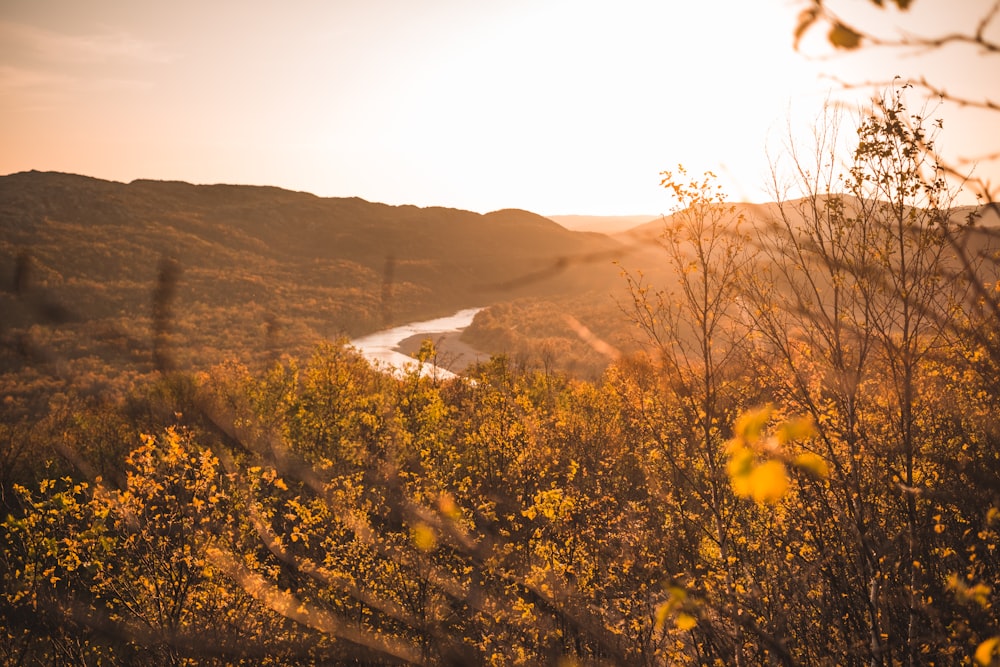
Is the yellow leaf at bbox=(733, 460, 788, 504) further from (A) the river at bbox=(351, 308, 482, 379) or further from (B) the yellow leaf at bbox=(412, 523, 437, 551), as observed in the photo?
(A) the river at bbox=(351, 308, 482, 379)

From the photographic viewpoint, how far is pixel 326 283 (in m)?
104

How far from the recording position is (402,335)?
7531cm

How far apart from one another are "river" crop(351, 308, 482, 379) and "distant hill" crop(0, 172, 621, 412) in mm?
3910

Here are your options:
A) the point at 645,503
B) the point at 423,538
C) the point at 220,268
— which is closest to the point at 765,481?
the point at 423,538

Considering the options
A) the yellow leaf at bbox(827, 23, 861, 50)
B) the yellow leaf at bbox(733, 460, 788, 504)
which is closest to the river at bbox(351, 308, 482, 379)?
the yellow leaf at bbox(827, 23, 861, 50)

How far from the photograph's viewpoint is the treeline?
6219 mm

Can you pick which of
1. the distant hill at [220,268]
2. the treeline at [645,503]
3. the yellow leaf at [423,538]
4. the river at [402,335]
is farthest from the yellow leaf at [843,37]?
the river at [402,335]

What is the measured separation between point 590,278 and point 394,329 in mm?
54027

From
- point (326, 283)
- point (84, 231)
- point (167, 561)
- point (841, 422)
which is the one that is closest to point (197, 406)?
point (167, 561)

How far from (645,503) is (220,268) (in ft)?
320

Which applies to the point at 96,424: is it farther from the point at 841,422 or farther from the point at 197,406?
the point at 841,422

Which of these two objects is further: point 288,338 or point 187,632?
point 288,338

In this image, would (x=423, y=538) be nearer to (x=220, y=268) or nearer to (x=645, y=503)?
(x=645, y=503)

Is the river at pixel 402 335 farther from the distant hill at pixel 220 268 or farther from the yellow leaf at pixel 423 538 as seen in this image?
the yellow leaf at pixel 423 538
